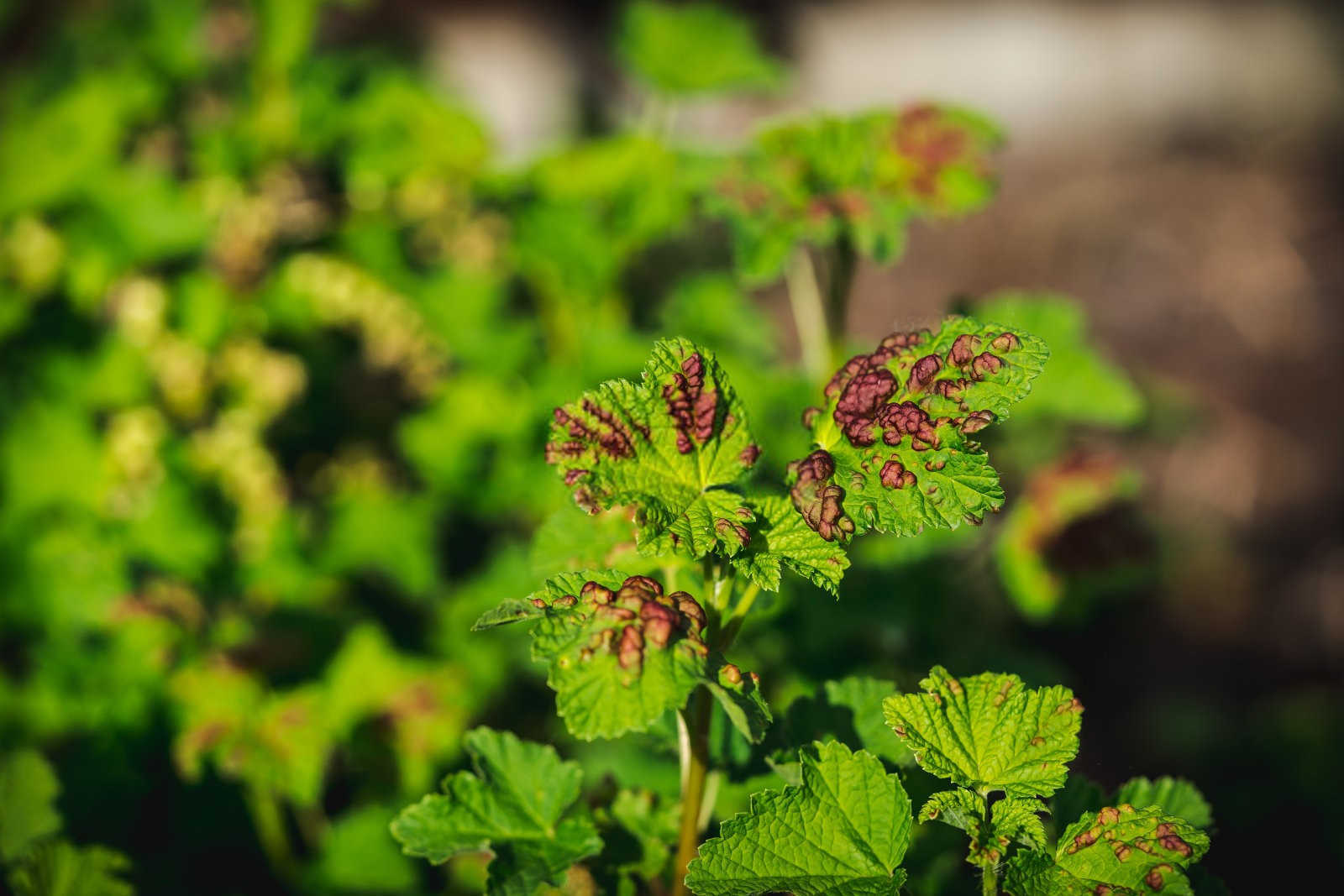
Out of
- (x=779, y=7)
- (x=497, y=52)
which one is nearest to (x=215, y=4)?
(x=497, y=52)

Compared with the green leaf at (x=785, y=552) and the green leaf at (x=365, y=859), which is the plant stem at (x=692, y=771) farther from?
the green leaf at (x=365, y=859)

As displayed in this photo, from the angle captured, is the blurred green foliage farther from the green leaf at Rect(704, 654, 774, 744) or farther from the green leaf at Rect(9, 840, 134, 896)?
the green leaf at Rect(704, 654, 774, 744)

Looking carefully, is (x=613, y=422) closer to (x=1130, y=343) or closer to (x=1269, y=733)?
(x=1269, y=733)

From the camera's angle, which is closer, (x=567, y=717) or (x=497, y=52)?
(x=567, y=717)

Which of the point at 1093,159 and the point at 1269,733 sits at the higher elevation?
the point at 1093,159

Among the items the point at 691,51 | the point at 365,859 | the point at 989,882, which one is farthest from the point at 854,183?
the point at 365,859

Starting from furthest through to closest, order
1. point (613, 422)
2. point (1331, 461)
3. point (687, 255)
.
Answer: point (687, 255) → point (1331, 461) → point (613, 422)

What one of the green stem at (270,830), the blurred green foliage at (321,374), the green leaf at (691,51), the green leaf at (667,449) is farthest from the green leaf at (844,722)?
the green leaf at (691,51)

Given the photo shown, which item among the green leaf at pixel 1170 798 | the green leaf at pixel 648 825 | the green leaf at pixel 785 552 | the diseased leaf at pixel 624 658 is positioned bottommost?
the green leaf at pixel 648 825
